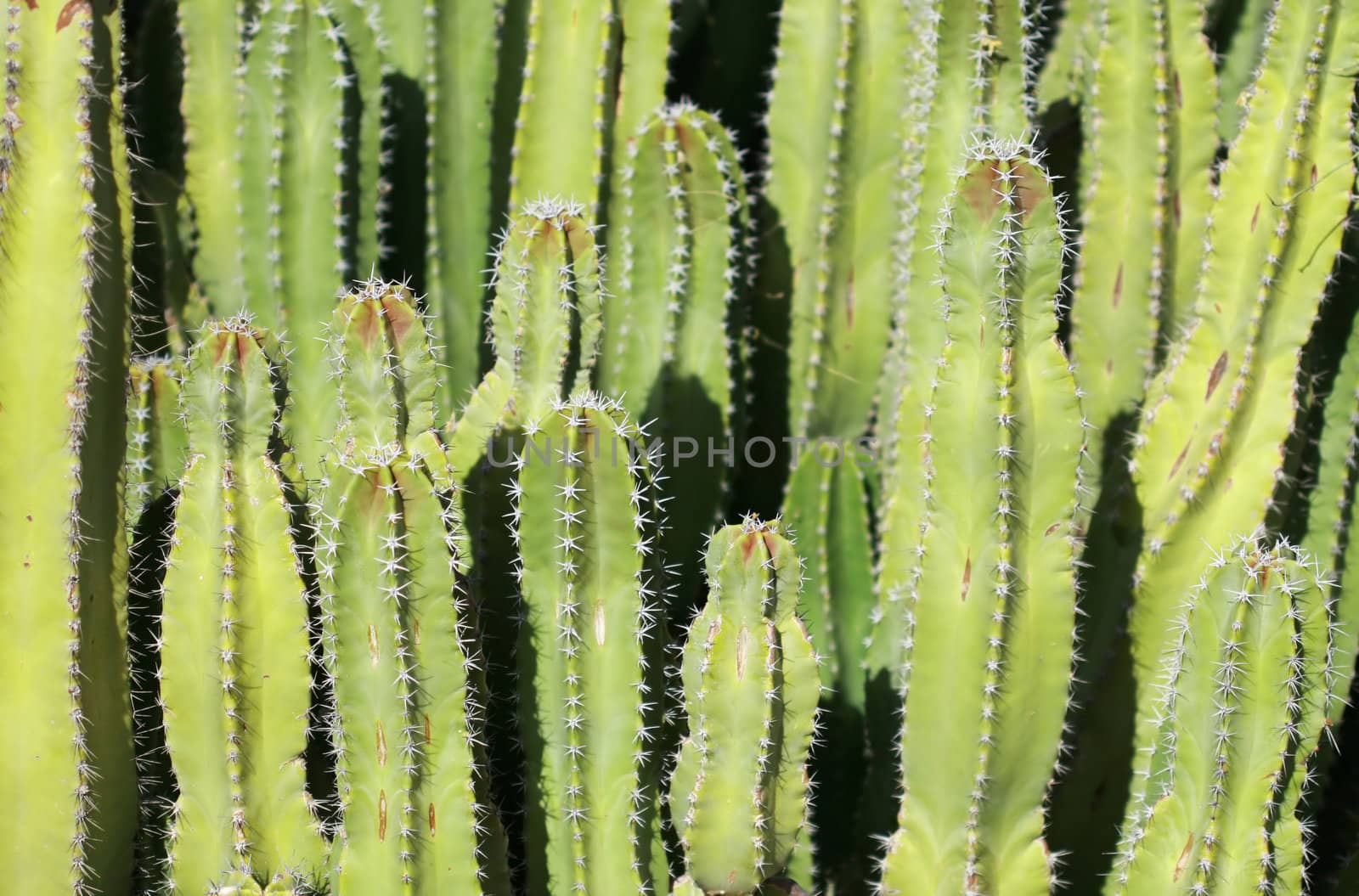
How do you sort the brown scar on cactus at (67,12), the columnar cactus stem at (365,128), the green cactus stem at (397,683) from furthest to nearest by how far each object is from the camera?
the columnar cactus stem at (365,128) < the brown scar on cactus at (67,12) < the green cactus stem at (397,683)

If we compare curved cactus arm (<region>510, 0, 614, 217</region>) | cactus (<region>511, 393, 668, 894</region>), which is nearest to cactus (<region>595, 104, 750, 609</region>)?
curved cactus arm (<region>510, 0, 614, 217</region>)

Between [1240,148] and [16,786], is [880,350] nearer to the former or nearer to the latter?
[1240,148]

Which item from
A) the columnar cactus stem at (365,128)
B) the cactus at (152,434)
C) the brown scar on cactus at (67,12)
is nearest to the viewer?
the brown scar on cactus at (67,12)

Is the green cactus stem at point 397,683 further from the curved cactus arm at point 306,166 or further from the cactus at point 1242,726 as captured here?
the cactus at point 1242,726

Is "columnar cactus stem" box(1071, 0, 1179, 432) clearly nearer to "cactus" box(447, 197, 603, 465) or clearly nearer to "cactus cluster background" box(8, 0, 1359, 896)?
"cactus cluster background" box(8, 0, 1359, 896)

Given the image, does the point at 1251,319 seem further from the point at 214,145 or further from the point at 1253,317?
the point at 214,145

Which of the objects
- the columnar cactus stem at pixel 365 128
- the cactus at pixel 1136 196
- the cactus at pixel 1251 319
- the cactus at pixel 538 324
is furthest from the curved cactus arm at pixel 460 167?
the cactus at pixel 1251 319

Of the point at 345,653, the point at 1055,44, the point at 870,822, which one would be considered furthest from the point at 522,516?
the point at 1055,44

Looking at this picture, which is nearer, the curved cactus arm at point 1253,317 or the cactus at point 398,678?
the cactus at point 398,678

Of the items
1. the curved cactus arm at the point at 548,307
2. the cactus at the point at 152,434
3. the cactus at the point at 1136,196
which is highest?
the cactus at the point at 1136,196
